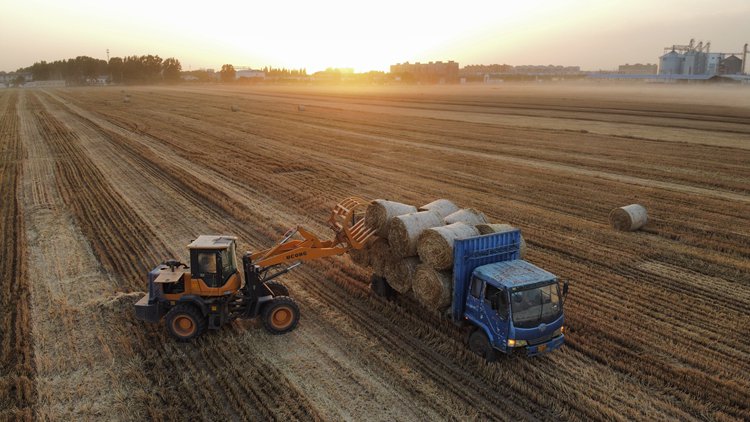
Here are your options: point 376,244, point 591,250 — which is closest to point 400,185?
point 591,250

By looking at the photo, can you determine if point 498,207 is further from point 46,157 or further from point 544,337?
point 46,157

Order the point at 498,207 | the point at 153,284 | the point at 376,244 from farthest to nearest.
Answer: the point at 498,207 < the point at 376,244 < the point at 153,284

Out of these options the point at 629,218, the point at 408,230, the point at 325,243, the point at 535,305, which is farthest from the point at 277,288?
the point at 629,218

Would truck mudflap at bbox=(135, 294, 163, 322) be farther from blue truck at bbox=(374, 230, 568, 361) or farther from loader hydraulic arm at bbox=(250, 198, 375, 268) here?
blue truck at bbox=(374, 230, 568, 361)

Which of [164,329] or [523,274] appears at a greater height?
[523,274]

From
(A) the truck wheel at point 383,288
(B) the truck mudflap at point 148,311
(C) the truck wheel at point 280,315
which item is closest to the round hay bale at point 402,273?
(A) the truck wheel at point 383,288

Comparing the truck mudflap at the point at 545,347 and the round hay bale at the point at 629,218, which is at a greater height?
the round hay bale at the point at 629,218

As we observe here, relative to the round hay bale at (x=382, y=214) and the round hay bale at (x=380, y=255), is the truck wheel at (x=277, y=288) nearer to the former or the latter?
the round hay bale at (x=380, y=255)
